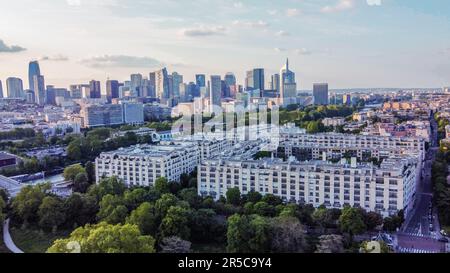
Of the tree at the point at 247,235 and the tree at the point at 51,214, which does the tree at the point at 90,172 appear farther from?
the tree at the point at 247,235

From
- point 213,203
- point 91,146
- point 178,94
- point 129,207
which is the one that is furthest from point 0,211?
point 178,94

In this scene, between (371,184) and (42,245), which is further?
(371,184)

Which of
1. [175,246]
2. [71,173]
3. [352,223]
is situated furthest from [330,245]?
[71,173]

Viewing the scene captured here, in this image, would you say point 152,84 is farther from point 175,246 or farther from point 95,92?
point 175,246

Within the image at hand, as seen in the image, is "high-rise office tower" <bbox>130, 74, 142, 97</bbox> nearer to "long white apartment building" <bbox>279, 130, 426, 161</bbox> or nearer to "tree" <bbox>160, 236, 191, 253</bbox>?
"long white apartment building" <bbox>279, 130, 426, 161</bbox>

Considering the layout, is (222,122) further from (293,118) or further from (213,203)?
(213,203)
